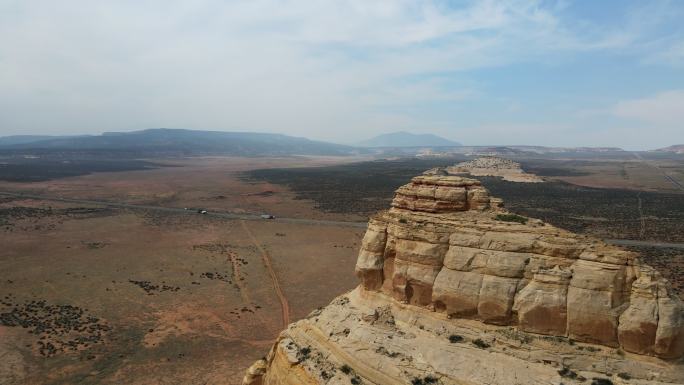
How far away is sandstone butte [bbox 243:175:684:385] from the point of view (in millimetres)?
15156

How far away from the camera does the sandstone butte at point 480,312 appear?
15156 millimetres

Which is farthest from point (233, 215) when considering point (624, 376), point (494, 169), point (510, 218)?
point (494, 169)

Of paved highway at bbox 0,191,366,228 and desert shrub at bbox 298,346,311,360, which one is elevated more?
desert shrub at bbox 298,346,311,360

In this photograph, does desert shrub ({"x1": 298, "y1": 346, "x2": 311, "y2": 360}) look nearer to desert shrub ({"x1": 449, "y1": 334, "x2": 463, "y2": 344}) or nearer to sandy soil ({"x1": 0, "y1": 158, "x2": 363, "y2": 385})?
desert shrub ({"x1": 449, "y1": 334, "x2": 463, "y2": 344})

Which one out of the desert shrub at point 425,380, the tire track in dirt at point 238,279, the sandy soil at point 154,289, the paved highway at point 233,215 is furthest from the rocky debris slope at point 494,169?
the desert shrub at point 425,380

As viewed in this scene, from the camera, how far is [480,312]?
1750 cm

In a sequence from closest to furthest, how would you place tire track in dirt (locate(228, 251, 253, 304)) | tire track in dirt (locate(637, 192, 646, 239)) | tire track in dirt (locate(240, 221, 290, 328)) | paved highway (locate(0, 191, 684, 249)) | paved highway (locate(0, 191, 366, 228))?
tire track in dirt (locate(240, 221, 290, 328)) → tire track in dirt (locate(228, 251, 253, 304)) → paved highway (locate(0, 191, 684, 249)) → tire track in dirt (locate(637, 192, 646, 239)) → paved highway (locate(0, 191, 366, 228))

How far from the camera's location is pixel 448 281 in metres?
18.3

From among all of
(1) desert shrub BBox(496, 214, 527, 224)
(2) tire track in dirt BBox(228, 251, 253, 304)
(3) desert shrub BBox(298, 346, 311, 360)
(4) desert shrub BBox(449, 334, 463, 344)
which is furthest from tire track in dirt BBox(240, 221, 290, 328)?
(1) desert shrub BBox(496, 214, 527, 224)

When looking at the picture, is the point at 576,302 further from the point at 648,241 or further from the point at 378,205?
the point at 378,205

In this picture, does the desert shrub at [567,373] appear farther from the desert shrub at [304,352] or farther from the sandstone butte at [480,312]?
the desert shrub at [304,352]

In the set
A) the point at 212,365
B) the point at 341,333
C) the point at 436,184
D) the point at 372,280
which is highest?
the point at 436,184

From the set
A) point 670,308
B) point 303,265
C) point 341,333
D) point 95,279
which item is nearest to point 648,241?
point 303,265

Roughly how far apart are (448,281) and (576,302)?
4.81m
